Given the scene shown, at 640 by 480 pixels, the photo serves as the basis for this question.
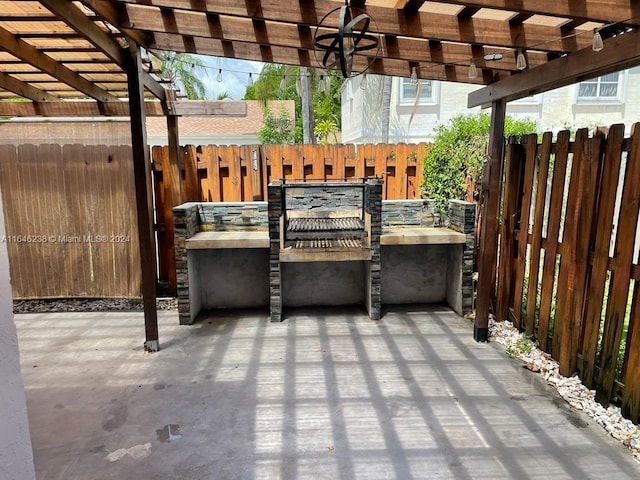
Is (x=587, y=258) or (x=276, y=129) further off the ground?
(x=276, y=129)

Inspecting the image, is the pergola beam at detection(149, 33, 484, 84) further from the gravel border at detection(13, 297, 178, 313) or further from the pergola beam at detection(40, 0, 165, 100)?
the gravel border at detection(13, 297, 178, 313)

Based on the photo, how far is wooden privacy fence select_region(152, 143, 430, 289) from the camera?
5473mm

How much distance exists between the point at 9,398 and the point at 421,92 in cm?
952

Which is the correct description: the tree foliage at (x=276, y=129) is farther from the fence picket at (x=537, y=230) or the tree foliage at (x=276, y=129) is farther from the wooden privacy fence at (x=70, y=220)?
the fence picket at (x=537, y=230)

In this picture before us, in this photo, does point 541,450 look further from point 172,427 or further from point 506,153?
point 506,153

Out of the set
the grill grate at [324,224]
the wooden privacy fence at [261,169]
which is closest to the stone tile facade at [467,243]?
the wooden privacy fence at [261,169]

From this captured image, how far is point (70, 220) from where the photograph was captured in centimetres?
525

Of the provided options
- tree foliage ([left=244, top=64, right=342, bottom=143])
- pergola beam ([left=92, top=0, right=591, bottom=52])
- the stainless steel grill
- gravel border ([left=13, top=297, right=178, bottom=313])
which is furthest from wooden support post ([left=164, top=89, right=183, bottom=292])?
tree foliage ([left=244, top=64, right=342, bottom=143])

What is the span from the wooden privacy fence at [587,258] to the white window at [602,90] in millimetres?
6231

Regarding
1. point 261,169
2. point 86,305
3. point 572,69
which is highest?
point 572,69

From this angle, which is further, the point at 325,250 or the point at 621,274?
the point at 325,250

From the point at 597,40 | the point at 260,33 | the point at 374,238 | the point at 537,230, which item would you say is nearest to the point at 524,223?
the point at 537,230

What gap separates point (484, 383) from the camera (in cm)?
337

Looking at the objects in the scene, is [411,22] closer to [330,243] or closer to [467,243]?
[330,243]
